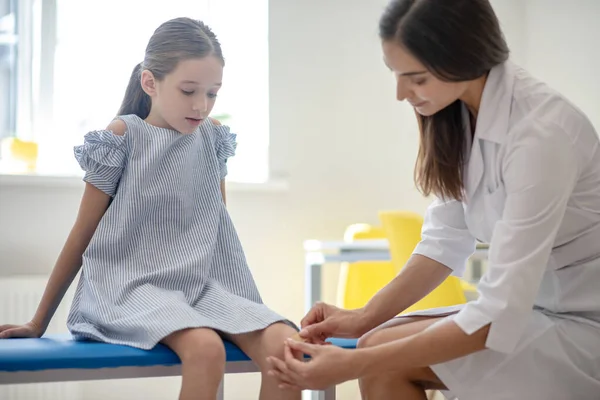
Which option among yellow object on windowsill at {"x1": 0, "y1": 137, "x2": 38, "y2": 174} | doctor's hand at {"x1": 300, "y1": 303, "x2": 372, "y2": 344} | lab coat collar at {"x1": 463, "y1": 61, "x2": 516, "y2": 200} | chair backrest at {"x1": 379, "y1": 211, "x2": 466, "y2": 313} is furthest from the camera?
yellow object on windowsill at {"x1": 0, "y1": 137, "x2": 38, "y2": 174}

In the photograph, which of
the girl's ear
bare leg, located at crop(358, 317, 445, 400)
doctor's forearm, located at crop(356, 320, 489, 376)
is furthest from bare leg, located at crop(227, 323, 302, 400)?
the girl's ear

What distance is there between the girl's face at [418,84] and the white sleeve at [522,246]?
0.17 metres

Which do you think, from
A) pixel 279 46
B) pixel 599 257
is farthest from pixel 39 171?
pixel 599 257

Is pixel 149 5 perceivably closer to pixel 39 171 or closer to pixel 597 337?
pixel 39 171

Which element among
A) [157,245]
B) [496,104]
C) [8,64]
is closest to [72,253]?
[157,245]

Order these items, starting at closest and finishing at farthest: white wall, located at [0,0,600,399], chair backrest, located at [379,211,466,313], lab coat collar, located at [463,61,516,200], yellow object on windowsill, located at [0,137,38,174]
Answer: lab coat collar, located at [463,61,516,200]
chair backrest, located at [379,211,466,313]
yellow object on windowsill, located at [0,137,38,174]
white wall, located at [0,0,600,399]

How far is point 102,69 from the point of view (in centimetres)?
318

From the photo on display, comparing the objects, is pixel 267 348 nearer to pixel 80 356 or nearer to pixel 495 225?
pixel 80 356

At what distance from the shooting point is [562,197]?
1105 mm

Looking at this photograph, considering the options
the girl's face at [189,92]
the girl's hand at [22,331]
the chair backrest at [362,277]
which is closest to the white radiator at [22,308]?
the chair backrest at [362,277]

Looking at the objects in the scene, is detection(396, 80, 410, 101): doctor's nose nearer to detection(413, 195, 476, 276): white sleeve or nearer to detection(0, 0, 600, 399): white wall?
Answer: detection(413, 195, 476, 276): white sleeve

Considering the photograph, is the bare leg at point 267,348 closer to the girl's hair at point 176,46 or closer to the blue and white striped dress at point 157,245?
the blue and white striped dress at point 157,245

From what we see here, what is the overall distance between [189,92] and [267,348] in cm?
57

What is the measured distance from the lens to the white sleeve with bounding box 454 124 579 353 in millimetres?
1079
